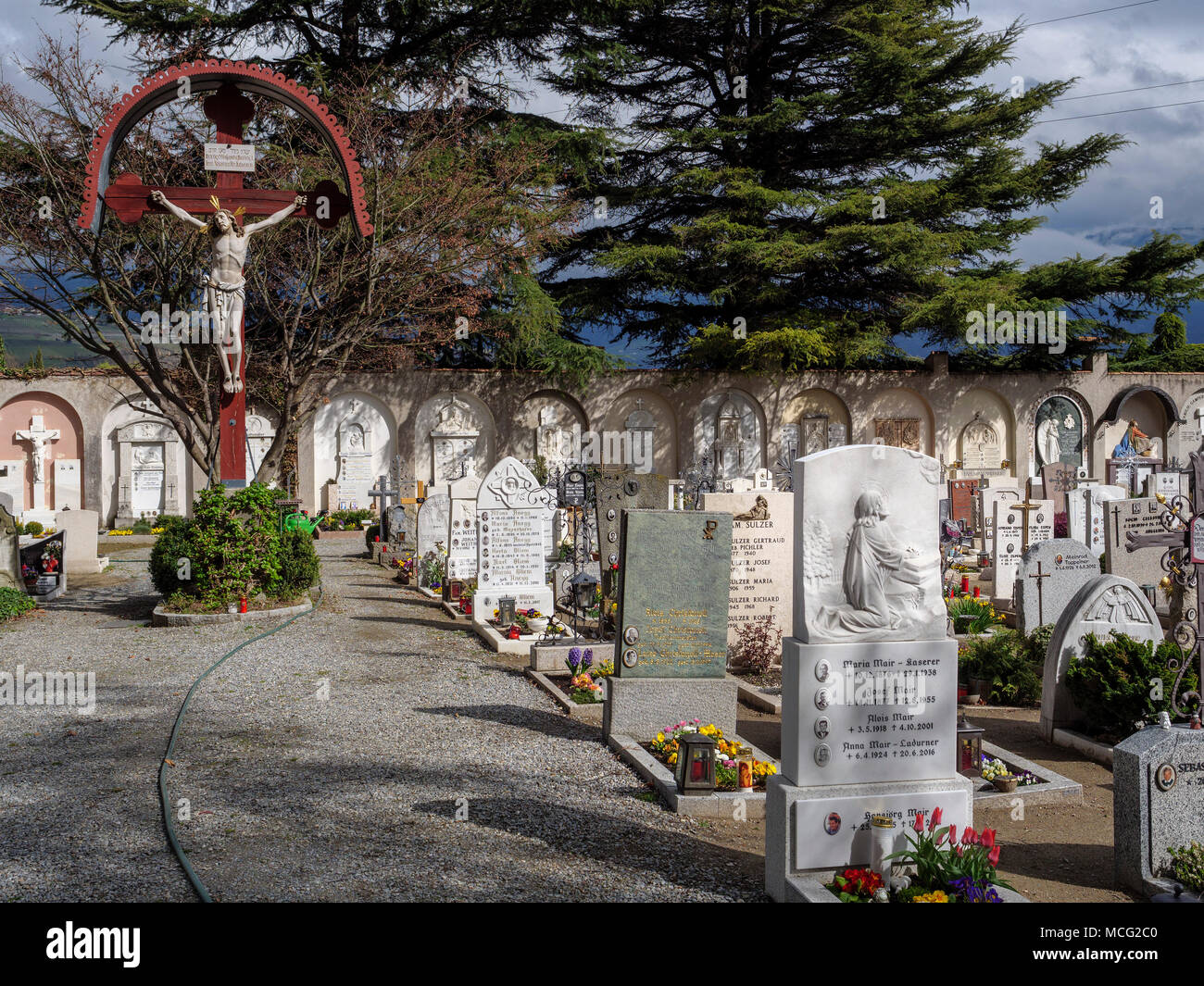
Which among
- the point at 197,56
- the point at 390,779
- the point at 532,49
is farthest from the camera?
the point at 532,49

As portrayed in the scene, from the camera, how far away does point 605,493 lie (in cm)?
1081

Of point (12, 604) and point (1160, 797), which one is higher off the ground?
point (12, 604)

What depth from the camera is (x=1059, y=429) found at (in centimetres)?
2881

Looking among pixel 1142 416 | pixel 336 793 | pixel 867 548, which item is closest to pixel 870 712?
pixel 867 548

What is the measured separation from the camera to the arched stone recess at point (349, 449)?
25.2 meters

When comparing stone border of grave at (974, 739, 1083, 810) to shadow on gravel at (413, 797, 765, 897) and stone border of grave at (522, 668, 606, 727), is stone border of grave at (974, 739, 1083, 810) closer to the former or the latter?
shadow on gravel at (413, 797, 765, 897)

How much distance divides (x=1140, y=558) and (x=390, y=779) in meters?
9.09

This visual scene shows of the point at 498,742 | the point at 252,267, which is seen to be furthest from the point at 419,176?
the point at 498,742

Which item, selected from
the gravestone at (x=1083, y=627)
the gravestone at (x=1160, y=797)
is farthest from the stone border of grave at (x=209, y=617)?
the gravestone at (x=1160, y=797)

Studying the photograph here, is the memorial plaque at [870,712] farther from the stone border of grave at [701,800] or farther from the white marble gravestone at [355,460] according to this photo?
the white marble gravestone at [355,460]

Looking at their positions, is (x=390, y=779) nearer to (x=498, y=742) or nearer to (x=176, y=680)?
(x=498, y=742)

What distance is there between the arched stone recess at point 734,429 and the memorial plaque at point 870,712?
22451mm

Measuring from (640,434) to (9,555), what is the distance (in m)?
17.0

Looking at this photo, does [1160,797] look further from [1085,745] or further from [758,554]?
[758,554]
